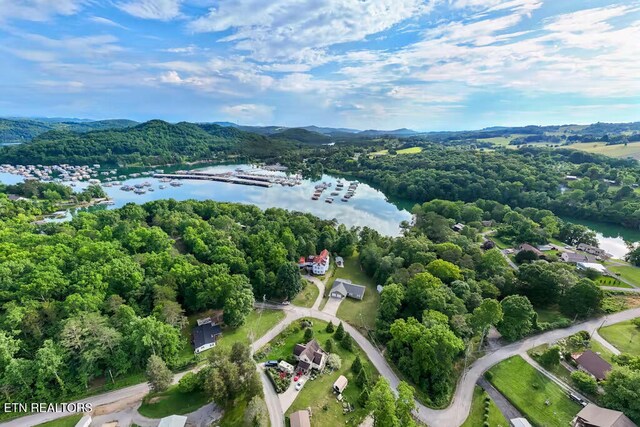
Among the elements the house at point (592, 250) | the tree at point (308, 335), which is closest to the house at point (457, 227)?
the house at point (592, 250)

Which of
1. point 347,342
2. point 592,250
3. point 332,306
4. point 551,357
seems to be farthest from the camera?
Answer: point 592,250

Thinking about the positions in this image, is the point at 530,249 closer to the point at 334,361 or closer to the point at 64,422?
the point at 334,361

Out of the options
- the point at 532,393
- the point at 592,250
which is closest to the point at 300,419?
the point at 532,393

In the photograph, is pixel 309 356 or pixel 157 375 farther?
pixel 309 356

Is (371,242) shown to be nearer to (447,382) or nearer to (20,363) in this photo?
(447,382)

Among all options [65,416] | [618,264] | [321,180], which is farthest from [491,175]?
[65,416]

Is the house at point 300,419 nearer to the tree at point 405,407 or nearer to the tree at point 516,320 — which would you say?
the tree at point 405,407
